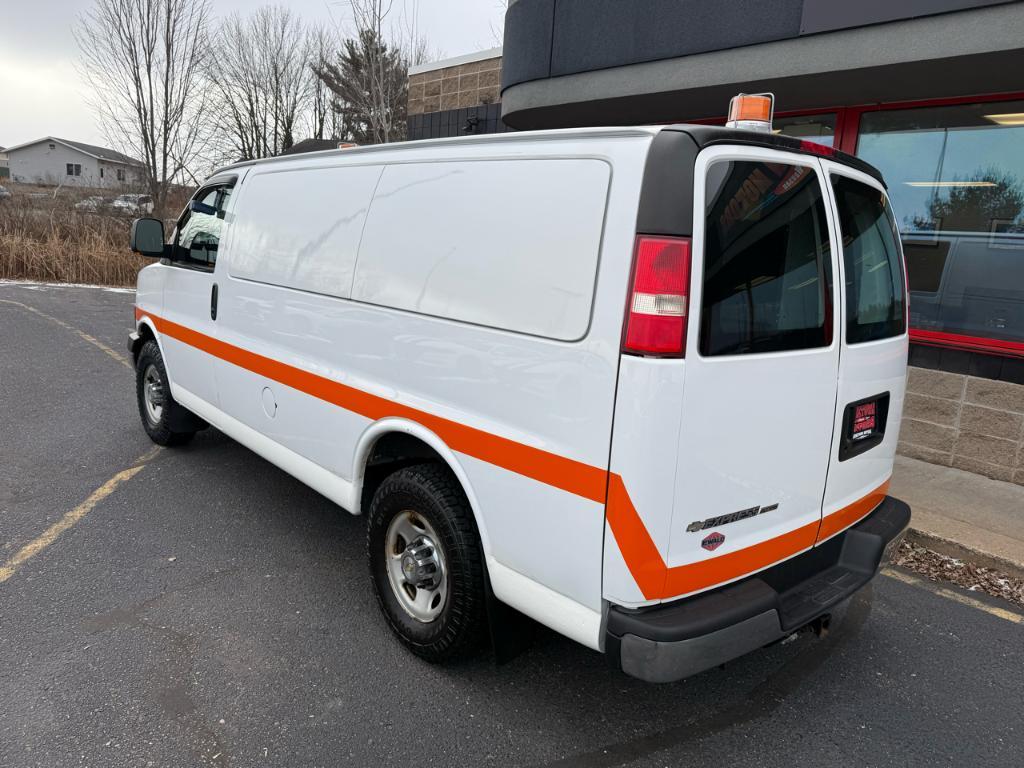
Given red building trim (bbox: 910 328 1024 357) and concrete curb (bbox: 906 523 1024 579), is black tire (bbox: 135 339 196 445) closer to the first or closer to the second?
concrete curb (bbox: 906 523 1024 579)

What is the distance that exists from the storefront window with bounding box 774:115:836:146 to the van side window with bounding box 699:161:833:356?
4405 mm

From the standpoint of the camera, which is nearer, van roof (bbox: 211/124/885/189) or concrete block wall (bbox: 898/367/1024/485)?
van roof (bbox: 211/124/885/189)

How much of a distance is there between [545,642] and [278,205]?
2.67 m

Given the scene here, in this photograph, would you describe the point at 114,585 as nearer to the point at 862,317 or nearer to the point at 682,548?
the point at 682,548

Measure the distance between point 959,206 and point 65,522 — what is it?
6.81 meters

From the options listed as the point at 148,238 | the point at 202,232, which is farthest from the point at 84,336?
the point at 202,232

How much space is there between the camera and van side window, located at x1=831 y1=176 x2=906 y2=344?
2.60 m

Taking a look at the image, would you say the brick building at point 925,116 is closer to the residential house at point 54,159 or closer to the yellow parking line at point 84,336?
the yellow parking line at point 84,336

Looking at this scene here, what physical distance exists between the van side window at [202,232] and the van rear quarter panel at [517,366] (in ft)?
4.67

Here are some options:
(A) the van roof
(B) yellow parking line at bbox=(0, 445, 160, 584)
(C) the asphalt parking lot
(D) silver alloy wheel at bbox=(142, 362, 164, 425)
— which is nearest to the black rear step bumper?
(C) the asphalt parking lot

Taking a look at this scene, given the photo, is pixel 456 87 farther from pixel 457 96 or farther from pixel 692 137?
pixel 692 137

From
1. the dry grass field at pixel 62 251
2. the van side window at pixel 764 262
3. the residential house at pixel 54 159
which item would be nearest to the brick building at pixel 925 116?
the van side window at pixel 764 262

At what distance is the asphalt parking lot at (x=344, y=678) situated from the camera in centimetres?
251

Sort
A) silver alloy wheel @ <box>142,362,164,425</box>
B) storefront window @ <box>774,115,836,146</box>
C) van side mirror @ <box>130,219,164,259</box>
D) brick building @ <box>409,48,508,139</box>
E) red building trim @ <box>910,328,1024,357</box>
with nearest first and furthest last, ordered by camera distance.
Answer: van side mirror @ <box>130,219,164,259</box>
red building trim @ <box>910,328,1024,357</box>
silver alloy wheel @ <box>142,362,164,425</box>
storefront window @ <box>774,115,836,146</box>
brick building @ <box>409,48,508,139</box>
